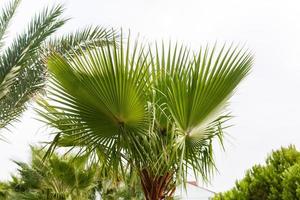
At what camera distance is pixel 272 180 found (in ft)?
15.0

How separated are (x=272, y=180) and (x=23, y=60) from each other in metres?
4.72

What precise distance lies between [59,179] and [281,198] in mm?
5182

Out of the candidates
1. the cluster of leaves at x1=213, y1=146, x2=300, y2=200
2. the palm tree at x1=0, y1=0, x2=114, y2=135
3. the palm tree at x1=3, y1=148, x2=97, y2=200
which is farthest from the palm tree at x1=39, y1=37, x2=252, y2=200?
the palm tree at x1=0, y1=0, x2=114, y2=135

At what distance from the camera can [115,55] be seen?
358cm

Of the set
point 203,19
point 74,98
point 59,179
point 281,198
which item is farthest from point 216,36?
point 59,179

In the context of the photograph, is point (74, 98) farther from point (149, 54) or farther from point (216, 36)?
point (216, 36)

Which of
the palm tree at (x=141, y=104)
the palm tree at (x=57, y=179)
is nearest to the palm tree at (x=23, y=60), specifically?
the palm tree at (x=57, y=179)

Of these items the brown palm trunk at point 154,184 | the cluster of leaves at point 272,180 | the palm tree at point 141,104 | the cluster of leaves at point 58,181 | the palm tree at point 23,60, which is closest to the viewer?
the palm tree at point 141,104

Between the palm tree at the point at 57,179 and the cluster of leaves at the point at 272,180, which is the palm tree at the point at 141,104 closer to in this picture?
the cluster of leaves at the point at 272,180

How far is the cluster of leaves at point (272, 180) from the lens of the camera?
14.1ft

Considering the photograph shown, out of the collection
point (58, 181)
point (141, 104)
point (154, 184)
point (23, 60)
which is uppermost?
point (23, 60)

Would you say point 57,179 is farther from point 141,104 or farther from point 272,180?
point 141,104

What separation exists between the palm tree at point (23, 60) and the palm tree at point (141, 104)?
3.85m

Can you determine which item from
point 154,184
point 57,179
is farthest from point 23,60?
point 154,184
